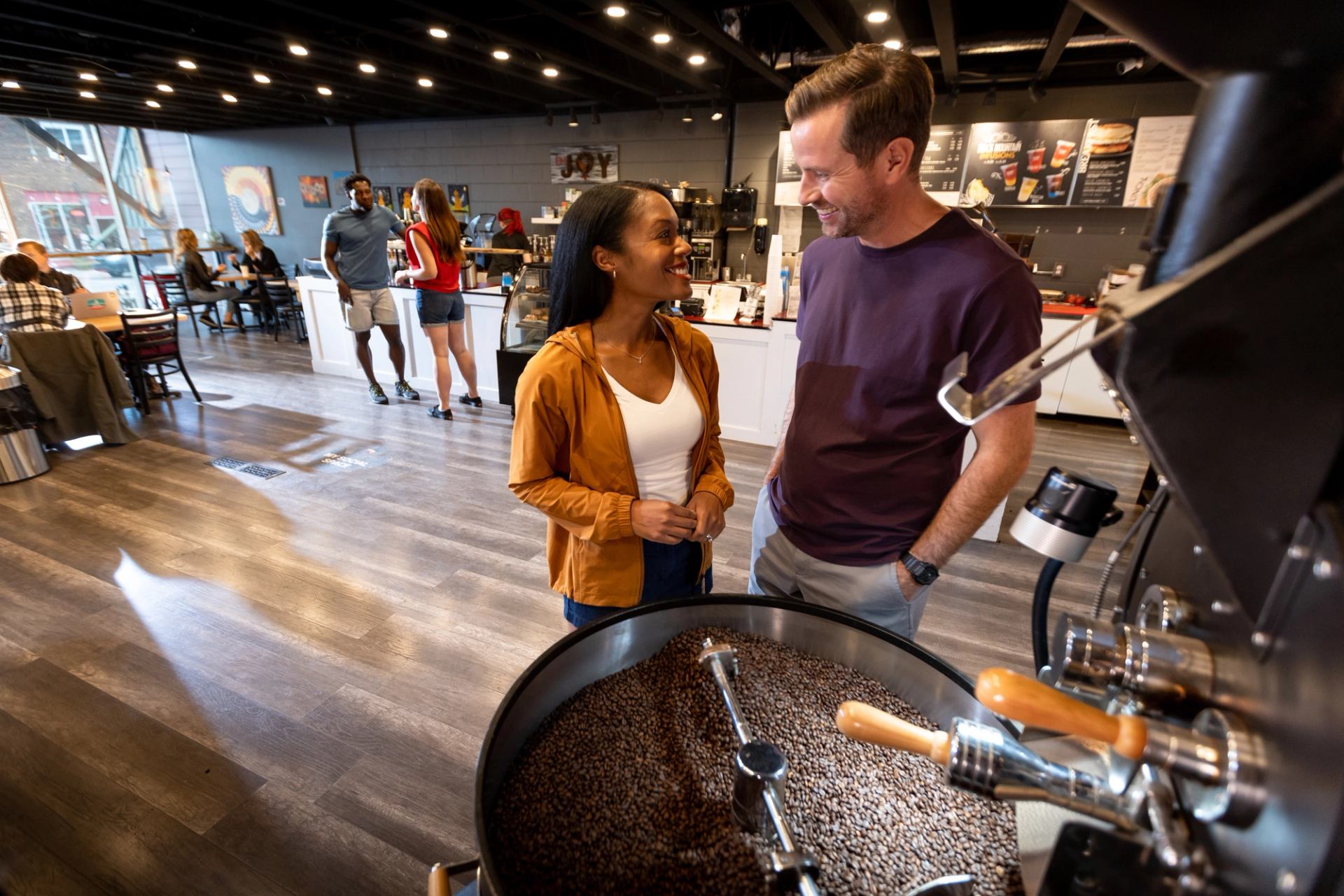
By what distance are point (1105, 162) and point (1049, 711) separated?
22.1 feet

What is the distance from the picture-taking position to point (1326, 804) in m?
0.25

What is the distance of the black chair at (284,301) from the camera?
26.4 ft

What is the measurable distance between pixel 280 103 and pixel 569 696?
9.97 m

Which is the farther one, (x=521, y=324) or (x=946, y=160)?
(x=946, y=160)

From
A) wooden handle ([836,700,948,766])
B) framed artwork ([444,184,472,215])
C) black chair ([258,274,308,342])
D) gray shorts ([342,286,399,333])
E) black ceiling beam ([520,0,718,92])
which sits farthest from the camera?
framed artwork ([444,184,472,215])

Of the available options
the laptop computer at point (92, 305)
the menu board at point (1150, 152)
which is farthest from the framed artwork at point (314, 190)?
the menu board at point (1150, 152)

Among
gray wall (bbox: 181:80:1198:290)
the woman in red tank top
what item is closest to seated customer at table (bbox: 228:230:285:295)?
gray wall (bbox: 181:80:1198:290)

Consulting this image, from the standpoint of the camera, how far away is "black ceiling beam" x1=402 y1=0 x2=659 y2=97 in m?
3.98

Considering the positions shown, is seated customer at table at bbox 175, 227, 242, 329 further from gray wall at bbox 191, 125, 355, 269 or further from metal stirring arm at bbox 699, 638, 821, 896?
metal stirring arm at bbox 699, 638, 821, 896

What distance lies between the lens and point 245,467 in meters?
3.95

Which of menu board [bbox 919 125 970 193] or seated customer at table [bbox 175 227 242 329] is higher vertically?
menu board [bbox 919 125 970 193]

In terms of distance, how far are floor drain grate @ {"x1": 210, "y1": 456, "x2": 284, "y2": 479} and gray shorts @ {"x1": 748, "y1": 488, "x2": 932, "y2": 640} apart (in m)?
3.69

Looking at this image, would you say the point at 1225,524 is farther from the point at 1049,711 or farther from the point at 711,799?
the point at 711,799

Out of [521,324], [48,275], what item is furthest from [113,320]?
[521,324]
